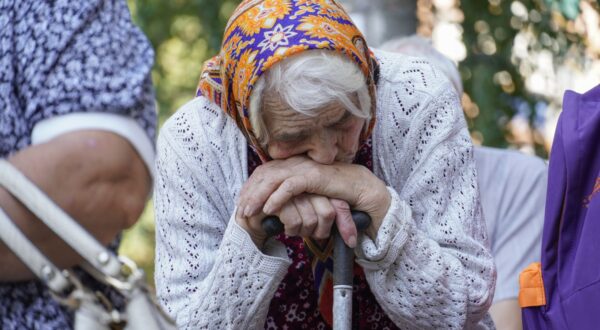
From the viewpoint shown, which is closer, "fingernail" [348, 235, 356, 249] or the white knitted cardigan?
"fingernail" [348, 235, 356, 249]

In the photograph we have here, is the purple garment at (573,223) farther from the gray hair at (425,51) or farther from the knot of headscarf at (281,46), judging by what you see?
the gray hair at (425,51)

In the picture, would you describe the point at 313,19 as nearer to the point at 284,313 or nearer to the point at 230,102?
the point at 230,102

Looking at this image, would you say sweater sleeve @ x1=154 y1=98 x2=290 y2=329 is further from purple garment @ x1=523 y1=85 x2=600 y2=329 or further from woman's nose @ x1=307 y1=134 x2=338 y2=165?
purple garment @ x1=523 y1=85 x2=600 y2=329

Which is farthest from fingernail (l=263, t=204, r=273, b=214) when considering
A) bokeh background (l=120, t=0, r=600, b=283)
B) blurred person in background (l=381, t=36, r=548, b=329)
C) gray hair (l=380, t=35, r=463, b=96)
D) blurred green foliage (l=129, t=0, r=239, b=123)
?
blurred green foliage (l=129, t=0, r=239, b=123)

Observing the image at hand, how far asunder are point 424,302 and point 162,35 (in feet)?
12.5

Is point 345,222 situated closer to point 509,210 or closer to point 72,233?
point 72,233

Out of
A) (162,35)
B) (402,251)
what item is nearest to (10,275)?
(402,251)

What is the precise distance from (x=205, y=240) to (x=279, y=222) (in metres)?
0.26

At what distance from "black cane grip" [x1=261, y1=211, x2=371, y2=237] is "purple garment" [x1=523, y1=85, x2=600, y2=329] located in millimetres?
399

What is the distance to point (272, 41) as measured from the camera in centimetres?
255

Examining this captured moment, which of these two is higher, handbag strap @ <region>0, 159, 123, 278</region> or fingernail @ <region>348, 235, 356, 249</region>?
handbag strap @ <region>0, 159, 123, 278</region>

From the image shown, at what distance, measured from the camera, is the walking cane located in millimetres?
Answer: 2461

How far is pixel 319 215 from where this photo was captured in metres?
2.59

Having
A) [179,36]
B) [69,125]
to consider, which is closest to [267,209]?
[69,125]
